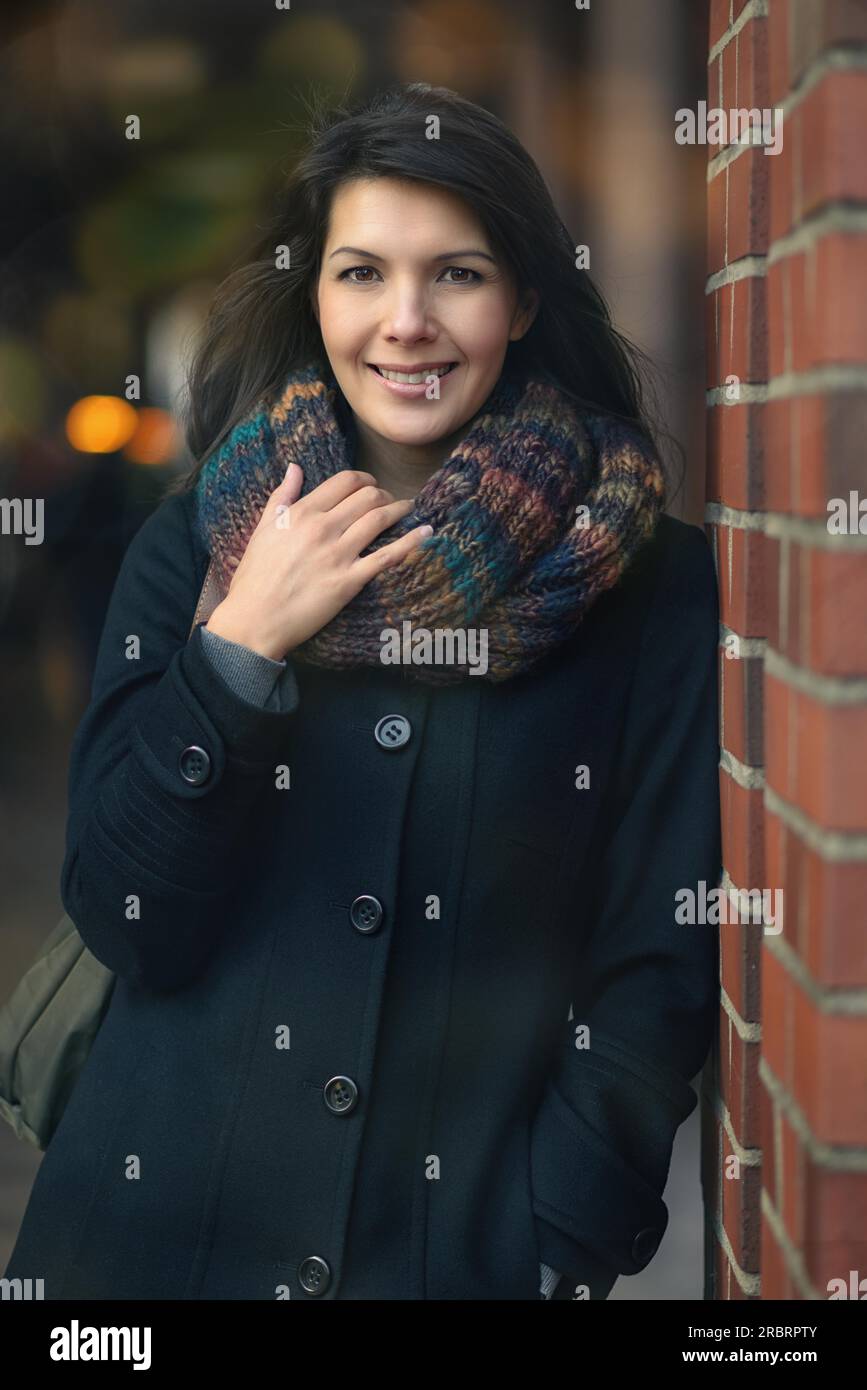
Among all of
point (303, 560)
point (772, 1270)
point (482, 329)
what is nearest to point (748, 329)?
point (482, 329)

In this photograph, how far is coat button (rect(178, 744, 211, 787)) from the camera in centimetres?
174

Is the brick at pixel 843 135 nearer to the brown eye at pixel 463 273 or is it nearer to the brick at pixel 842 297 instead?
the brick at pixel 842 297

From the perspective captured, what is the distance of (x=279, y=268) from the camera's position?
1.95 metres

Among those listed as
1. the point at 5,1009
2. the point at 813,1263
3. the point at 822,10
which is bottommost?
the point at 813,1263

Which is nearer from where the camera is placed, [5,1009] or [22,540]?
[5,1009]

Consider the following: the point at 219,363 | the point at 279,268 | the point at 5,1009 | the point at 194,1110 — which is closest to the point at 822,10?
the point at 279,268

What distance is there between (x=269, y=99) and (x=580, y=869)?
113 cm

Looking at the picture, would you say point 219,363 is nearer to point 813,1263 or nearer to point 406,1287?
point 406,1287

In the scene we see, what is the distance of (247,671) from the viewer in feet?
5.78

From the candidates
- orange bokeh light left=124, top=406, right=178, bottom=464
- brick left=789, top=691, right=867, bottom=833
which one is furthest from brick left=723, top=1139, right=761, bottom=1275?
orange bokeh light left=124, top=406, right=178, bottom=464

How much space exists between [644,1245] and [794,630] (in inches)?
37.2

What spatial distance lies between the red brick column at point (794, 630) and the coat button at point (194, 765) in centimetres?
61

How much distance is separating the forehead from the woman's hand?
0.29m

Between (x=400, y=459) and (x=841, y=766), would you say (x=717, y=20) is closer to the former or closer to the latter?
(x=400, y=459)
